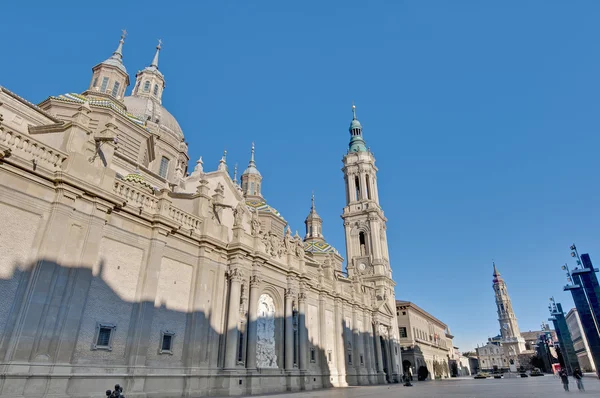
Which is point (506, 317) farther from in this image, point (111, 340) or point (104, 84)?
point (111, 340)

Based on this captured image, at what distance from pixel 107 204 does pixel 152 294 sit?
15.8 ft

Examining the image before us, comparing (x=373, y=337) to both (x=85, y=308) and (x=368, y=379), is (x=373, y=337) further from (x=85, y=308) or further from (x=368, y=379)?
(x=85, y=308)

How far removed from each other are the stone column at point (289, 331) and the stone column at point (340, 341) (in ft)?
30.9

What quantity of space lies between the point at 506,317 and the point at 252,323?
173787mm

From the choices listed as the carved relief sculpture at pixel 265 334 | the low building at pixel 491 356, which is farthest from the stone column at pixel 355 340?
the low building at pixel 491 356

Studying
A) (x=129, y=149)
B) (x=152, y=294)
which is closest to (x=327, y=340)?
(x=152, y=294)

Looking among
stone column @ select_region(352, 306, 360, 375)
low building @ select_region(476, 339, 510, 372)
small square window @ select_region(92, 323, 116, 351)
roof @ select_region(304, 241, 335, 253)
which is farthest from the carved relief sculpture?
low building @ select_region(476, 339, 510, 372)

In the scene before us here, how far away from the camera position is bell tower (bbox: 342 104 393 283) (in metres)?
58.4

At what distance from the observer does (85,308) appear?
584 inches

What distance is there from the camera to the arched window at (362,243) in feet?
197

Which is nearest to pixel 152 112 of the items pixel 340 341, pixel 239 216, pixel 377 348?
pixel 239 216

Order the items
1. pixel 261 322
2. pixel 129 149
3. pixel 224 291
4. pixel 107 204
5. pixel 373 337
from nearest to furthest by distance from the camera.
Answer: pixel 107 204 → pixel 224 291 → pixel 261 322 → pixel 129 149 → pixel 373 337

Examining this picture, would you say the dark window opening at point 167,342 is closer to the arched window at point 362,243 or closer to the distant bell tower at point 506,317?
the arched window at point 362,243

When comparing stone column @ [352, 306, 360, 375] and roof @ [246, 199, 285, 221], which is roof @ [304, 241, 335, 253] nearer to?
roof @ [246, 199, 285, 221]
